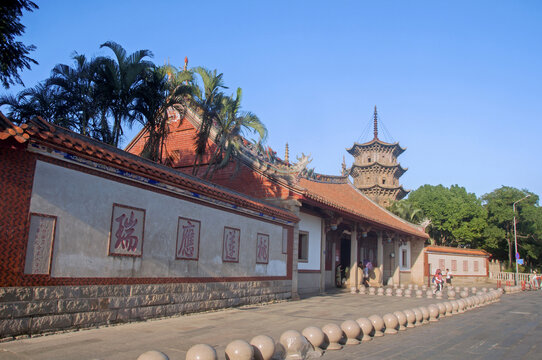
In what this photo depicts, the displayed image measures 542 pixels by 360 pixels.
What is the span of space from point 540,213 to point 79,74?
45.7 meters

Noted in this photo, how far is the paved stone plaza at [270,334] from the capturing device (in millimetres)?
6016

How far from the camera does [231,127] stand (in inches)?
631

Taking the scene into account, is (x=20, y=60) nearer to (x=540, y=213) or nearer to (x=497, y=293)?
(x=497, y=293)

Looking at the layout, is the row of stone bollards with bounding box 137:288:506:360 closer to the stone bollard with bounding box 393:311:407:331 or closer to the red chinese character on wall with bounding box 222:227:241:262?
the stone bollard with bounding box 393:311:407:331

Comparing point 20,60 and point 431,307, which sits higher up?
point 20,60

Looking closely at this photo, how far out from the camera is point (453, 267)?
112ft

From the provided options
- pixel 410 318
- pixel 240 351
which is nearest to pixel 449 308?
pixel 410 318

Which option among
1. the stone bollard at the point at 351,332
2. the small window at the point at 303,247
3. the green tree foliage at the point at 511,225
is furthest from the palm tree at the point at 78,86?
the green tree foliage at the point at 511,225

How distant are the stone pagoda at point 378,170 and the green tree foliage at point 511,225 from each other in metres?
11.5

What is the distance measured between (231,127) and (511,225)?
3859 centimetres

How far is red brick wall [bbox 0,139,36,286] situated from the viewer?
20.1 ft

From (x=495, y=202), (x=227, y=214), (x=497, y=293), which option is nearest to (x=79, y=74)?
(x=227, y=214)

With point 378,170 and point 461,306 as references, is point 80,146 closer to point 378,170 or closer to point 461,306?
point 461,306

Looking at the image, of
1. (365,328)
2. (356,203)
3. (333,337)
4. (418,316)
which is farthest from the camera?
(356,203)
